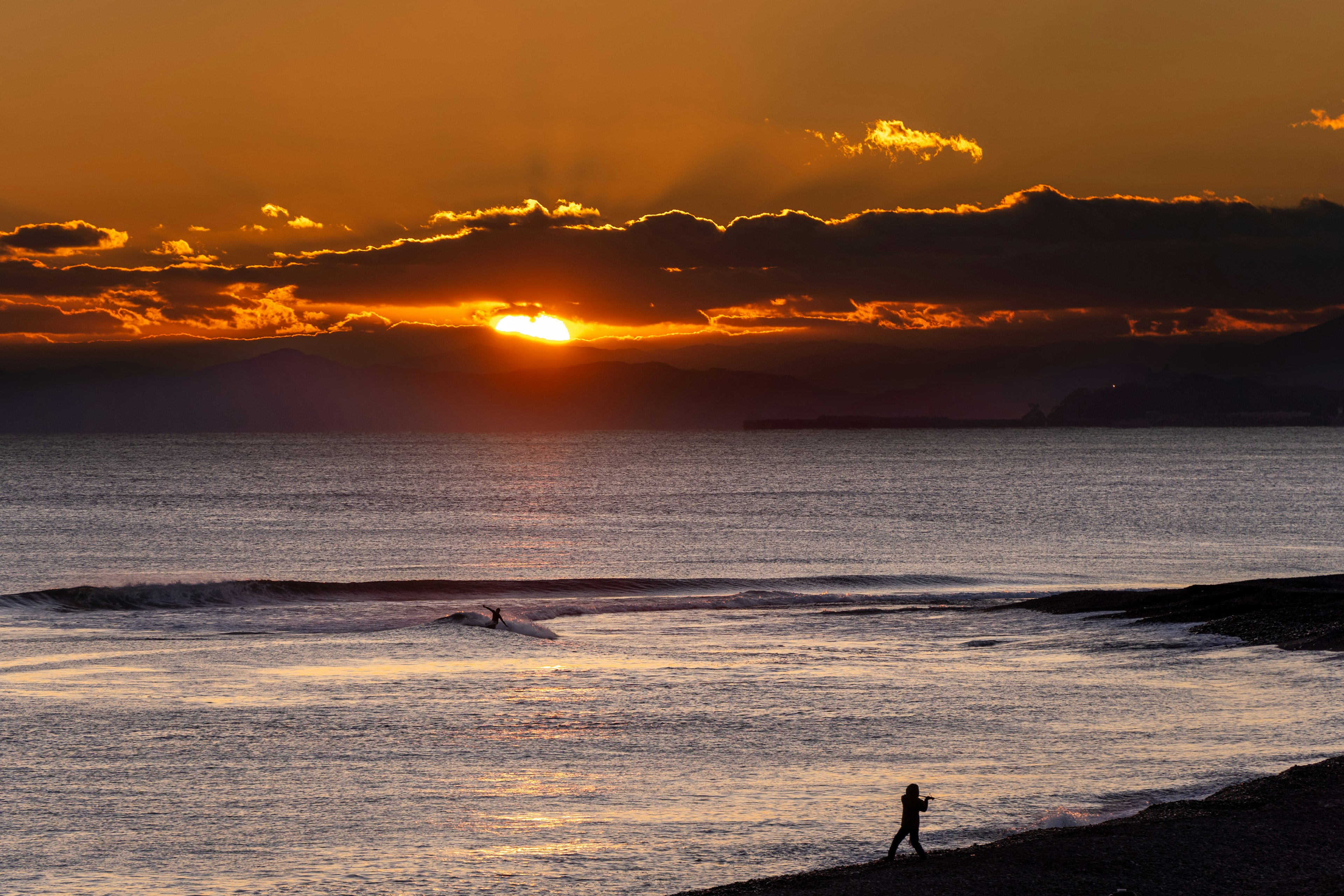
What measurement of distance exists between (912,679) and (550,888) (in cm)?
1576

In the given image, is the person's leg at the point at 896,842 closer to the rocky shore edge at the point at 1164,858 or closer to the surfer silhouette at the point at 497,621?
the rocky shore edge at the point at 1164,858

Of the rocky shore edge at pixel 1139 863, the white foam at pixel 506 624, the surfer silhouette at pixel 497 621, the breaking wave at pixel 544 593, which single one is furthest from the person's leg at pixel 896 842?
the breaking wave at pixel 544 593

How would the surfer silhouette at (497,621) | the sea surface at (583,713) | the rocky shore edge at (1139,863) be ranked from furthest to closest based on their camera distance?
1. the surfer silhouette at (497,621)
2. the sea surface at (583,713)
3. the rocky shore edge at (1139,863)

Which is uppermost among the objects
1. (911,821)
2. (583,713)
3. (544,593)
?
(911,821)

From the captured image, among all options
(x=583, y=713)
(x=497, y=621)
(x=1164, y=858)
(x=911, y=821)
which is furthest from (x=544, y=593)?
(x=1164, y=858)

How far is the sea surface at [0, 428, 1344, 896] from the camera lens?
1541cm

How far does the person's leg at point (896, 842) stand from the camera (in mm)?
14156

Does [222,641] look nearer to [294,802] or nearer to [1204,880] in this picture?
[294,802]

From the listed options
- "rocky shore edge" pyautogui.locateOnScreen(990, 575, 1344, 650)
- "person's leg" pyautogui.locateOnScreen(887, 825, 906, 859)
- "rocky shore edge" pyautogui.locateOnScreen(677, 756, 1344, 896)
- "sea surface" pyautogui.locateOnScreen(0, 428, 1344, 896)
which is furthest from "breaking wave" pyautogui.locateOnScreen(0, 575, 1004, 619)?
"rocky shore edge" pyautogui.locateOnScreen(677, 756, 1344, 896)

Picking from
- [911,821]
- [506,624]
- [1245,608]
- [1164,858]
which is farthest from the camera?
[506,624]

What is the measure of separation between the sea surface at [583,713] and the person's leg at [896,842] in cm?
88

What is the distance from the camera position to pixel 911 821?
14.1 meters

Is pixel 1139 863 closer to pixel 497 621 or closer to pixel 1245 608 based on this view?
pixel 1245 608

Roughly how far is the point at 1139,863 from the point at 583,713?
1272cm
